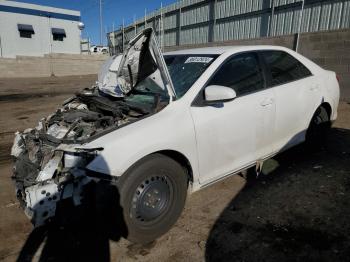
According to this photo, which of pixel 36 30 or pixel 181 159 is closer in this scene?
pixel 181 159

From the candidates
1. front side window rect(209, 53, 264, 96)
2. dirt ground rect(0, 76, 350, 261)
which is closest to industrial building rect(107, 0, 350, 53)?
front side window rect(209, 53, 264, 96)

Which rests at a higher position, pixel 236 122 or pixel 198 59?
pixel 198 59

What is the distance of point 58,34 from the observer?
106 ft

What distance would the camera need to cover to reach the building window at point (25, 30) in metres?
29.4

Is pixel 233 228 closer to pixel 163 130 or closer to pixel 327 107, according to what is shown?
pixel 163 130

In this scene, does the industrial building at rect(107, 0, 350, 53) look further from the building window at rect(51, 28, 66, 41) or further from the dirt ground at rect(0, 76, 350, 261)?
the building window at rect(51, 28, 66, 41)

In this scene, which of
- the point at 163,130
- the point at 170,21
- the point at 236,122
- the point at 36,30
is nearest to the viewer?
the point at 163,130

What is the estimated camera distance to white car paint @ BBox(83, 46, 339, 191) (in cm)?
262

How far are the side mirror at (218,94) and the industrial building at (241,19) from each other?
14.2ft

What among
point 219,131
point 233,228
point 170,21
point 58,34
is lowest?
point 233,228

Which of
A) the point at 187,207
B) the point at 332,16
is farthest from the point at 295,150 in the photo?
the point at 332,16

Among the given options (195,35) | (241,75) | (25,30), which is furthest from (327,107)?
(25,30)

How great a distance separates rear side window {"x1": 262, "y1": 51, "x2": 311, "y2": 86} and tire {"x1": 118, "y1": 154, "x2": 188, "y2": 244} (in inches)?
69.5

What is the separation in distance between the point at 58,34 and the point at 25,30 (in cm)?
346
